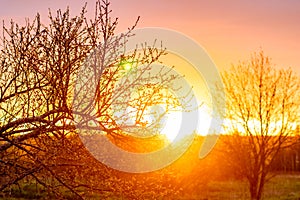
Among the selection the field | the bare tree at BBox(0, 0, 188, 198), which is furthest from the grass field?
the bare tree at BBox(0, 0, 188, 198)

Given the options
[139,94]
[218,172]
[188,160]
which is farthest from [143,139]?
[218,172]

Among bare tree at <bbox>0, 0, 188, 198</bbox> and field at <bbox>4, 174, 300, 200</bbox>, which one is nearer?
bare tree at <bbox>0, 0, 188, 198</bbox>

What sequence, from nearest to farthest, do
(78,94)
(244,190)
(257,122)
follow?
(78,94) → (257,122) → (244,190)

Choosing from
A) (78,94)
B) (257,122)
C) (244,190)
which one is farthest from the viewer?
(244,190)

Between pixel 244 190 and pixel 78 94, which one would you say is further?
pixel 244 190

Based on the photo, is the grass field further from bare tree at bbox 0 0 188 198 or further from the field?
bare tree at bbox 0 0 188 198

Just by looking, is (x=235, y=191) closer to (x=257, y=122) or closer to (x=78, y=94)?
(x=257, y=122)

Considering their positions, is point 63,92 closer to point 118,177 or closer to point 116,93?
point 116,93

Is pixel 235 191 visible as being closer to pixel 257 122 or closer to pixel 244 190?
pixel 244 190

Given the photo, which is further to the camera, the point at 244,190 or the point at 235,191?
the point at 244,190

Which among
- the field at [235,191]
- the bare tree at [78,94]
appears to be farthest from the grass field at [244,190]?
the bare tree at [78,94]

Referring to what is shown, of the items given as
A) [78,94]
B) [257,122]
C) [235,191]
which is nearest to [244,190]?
[235,191]

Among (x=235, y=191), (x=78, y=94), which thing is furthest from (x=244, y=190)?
(x=78, y=94)

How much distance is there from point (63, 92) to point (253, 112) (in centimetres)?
1321
